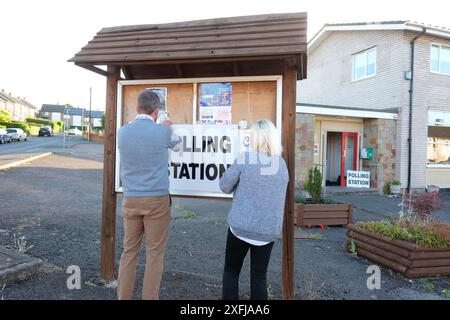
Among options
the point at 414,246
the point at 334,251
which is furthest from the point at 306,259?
the point at 414,246

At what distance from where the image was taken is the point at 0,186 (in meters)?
10.2

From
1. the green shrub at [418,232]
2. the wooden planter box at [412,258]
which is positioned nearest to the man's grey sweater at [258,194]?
the wooden planter box at [412,258]

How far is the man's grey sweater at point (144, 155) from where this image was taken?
2979 mm

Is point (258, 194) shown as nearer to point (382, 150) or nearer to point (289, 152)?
point (289, 152)

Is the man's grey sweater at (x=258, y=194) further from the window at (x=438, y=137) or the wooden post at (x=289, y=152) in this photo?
the window at (x=438, y=137)

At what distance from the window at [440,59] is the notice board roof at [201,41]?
1357 cm

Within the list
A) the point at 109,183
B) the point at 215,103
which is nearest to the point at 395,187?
the point at 215,103

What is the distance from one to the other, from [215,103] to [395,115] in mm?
12172

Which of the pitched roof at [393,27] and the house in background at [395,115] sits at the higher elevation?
the pitched roof at [393,27]

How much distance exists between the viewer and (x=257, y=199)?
9.09ft

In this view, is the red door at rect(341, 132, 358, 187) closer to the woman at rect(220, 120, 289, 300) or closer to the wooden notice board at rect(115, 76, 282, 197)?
the wooden notice board at rect(115, 76, 282, 197)

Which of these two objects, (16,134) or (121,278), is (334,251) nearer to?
(121,278)

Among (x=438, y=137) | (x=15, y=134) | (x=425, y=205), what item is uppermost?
(x=15, y=134)

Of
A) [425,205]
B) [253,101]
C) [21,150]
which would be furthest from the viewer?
[21,150]
